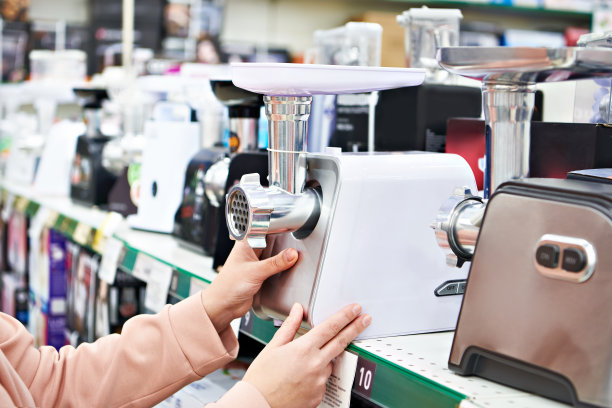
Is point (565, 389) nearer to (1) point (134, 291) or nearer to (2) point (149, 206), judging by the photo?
(2) point (149, 206)

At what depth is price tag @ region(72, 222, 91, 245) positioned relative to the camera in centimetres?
220

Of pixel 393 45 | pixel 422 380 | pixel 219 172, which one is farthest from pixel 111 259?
pixel 393 45

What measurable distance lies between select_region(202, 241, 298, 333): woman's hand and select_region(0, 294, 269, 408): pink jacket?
2 cm

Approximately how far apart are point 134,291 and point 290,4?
270cm

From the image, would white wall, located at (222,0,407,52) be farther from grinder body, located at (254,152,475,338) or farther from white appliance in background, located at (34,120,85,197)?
grinder body, located at (254,152,475,338)

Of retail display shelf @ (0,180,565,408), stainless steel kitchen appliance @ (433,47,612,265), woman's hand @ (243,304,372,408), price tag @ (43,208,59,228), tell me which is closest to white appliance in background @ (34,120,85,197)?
price tag @ (43,208,59,228)

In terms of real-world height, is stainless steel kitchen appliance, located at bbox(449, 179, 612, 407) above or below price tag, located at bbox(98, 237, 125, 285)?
above

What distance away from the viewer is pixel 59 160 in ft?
9.52

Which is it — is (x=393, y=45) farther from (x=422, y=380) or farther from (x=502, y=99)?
(x=422, y=380)

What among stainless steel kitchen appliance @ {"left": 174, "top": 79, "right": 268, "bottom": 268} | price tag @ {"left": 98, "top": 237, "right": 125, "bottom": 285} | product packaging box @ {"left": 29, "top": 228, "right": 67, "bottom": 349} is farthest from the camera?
product packaging box @ {"left": 29, "top": 228, "right": 67, "bottom": 349}

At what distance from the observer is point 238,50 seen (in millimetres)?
4215

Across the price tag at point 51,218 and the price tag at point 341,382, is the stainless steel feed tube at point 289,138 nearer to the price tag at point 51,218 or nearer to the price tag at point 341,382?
the price tag at point 341,382

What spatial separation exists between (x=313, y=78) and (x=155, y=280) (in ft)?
2.70

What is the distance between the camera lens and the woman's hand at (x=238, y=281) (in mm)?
1085
